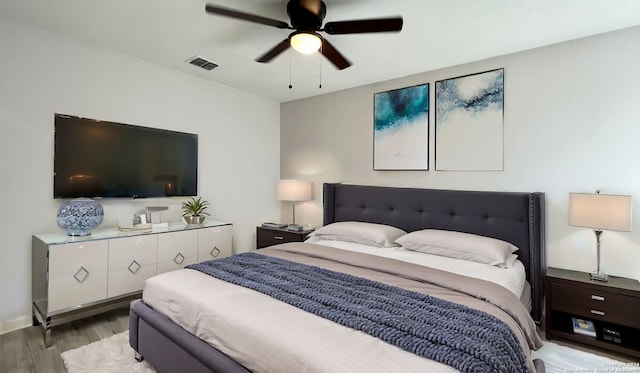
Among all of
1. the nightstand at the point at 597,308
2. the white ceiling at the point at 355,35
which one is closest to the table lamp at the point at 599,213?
the nightstand at the point at 597,308

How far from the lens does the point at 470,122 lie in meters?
3.09

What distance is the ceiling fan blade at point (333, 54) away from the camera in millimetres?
2225

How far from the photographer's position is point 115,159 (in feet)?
9.75

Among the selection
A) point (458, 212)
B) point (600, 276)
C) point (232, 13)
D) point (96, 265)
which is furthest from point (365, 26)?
point (96, 265)

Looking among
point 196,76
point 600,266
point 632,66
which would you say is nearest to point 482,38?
point 632,66

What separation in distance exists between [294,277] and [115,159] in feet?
7.37

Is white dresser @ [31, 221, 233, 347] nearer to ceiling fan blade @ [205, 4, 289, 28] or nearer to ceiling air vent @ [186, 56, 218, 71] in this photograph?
ceiling air vent @ [186, 56, 218, 71]

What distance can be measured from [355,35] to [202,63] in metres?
1.68

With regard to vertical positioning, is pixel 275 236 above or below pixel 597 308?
above

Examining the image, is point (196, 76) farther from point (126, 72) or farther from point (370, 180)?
point (370, 180)

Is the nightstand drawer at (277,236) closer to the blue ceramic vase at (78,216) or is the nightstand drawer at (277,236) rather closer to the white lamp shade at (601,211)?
the blue ceramic vase at (78,216)

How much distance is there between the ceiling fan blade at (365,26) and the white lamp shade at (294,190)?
2279 millimetres

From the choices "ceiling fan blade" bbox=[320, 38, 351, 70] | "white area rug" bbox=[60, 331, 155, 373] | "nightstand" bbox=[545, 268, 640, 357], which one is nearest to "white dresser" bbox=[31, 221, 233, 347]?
"white area rug" bbox=[60, 331, 155, 373]

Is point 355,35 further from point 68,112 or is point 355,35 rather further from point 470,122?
point 68,112
